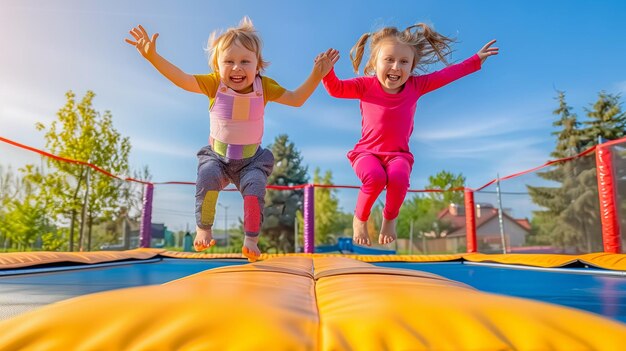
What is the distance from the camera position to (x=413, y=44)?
7.40 feet

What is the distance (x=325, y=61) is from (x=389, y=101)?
0.41 m

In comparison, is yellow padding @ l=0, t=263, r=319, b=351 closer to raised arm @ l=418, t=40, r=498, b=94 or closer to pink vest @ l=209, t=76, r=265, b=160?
pink vest @ l=209, t=76, r=265, b=160

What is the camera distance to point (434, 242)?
9023 mm

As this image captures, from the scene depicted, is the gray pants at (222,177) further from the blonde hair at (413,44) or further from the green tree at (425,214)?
the green tree at (425,214)

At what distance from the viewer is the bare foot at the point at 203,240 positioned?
1.91m

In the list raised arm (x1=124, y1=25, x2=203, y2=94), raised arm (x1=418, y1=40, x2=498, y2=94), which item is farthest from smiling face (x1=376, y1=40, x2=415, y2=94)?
raised arm (x1=124, y1=25, x2=203, y2=94)

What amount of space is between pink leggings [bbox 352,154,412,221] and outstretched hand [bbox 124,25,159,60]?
102cm

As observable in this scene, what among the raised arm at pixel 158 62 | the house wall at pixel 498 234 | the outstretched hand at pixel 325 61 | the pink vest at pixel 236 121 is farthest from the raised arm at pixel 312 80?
the house wall at pixel 498 234

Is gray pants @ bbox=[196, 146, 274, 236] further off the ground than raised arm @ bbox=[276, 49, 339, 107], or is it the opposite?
raised arm @ bbox=[276, 49, 339, 107]

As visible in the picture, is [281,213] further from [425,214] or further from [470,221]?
[470,221]

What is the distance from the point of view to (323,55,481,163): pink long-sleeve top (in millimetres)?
2207

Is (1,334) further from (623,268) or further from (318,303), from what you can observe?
(623,268)

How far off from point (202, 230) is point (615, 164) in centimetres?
355

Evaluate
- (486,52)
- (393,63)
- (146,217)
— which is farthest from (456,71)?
(146,217)
